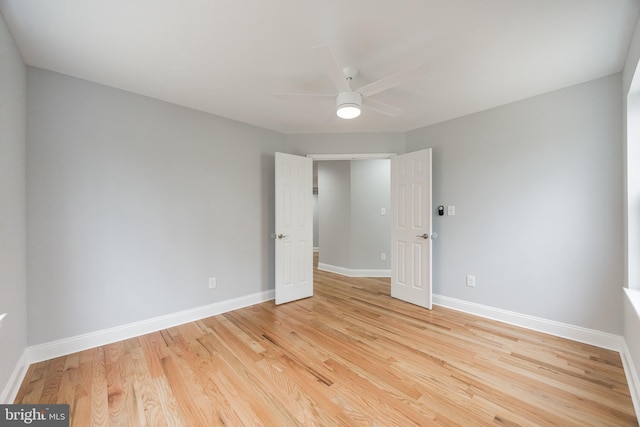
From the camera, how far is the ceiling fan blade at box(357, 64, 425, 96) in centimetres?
160

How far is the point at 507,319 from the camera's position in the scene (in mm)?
2773

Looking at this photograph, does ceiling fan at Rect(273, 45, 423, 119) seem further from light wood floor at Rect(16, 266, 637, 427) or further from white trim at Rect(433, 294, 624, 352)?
white trim at Rect(433, 294, 624, 352)

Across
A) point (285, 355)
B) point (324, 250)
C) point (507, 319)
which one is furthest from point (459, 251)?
point (324, 250)

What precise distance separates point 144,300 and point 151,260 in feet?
1.31

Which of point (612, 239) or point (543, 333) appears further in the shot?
point (543, 333)

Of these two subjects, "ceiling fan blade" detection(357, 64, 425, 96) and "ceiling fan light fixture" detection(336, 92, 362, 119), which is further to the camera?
"ceiling fan light fixture" detection(336, 92, 362, 119)

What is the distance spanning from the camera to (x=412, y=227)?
3.40 meters

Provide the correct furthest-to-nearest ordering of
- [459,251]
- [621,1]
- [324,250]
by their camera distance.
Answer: [324,250] → [459,251] → [621,1]

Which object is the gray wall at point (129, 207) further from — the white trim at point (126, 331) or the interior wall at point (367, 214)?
the interior wall at point (367, 214)

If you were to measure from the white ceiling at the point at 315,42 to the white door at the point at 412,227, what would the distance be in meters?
1.01

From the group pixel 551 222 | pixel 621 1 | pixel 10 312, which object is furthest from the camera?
pixel 551 222

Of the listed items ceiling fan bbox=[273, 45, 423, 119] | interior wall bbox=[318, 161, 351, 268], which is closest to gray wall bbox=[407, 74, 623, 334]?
ceiling fan bbox=[273, 45, 423, 119]

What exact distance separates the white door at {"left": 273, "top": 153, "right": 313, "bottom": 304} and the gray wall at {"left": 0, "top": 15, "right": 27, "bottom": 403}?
224 cm

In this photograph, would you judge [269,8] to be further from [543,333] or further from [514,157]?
[543,333]
